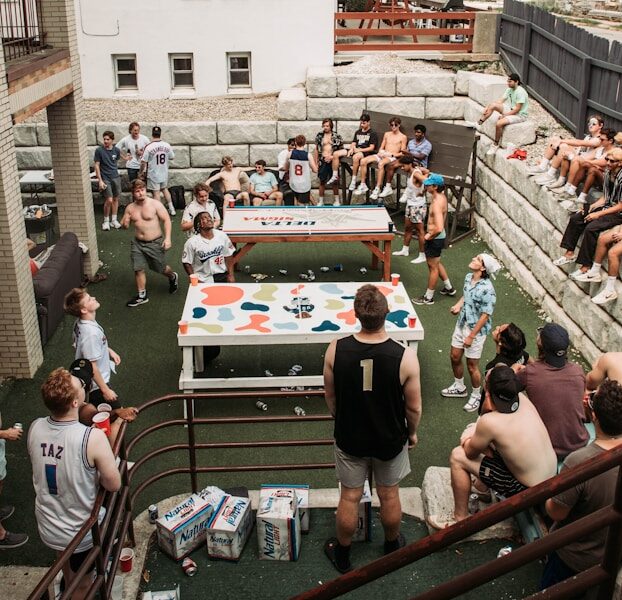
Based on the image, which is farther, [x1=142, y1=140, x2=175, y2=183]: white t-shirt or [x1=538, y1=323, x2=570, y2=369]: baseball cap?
[x1=142, y1=140, x2=175, y2=183]: white t-shirt

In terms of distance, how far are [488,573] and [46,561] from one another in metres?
4.79

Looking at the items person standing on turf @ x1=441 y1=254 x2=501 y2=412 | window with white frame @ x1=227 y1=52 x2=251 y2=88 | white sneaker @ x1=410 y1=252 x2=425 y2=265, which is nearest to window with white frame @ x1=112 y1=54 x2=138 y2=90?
window with white frame @ x1=227 y1=52 x2=251 y2=88

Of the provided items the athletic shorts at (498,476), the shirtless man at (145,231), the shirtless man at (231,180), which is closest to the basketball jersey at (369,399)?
the athletic shorts at (498,476)

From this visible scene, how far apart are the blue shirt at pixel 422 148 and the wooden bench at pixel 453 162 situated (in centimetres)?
17

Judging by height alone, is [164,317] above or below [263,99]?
below

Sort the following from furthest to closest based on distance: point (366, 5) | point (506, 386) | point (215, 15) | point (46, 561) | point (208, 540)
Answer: point (366, 5), point (215, 15), point (46, 561), point (208, 540), point (506, 386)

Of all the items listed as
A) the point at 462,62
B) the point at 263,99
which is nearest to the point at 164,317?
the point at 263,99

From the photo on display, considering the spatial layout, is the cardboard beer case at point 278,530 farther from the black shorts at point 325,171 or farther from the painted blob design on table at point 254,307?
the black shorts at point 325,171

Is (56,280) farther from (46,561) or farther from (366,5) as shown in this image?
(366,5)

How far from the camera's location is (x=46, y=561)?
659 centimetres

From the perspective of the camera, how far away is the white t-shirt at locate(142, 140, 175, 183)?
15359 millimetres

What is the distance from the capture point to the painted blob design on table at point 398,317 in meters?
9.14

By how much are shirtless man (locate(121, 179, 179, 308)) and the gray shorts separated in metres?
6.51

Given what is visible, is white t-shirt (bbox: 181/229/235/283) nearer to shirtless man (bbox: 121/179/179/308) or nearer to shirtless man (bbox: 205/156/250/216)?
shirtless man (bbox: 121/179/179/308)
